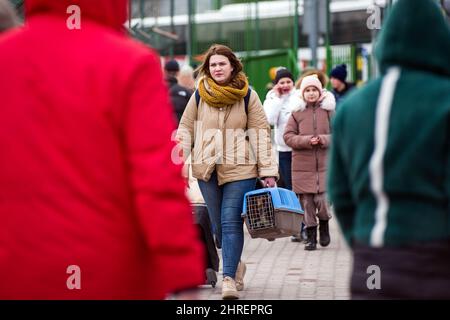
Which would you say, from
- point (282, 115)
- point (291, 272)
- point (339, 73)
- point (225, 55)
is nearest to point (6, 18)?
point (225, 55)

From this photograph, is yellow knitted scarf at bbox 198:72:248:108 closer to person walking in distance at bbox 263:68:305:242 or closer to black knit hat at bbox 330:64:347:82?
person walking in distance at bbox 263:68:305:242

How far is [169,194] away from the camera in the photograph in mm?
3766

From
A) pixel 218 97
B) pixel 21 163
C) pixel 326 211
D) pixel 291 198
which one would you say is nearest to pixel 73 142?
pixel 21 163

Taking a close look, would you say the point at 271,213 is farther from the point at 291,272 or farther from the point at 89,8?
the point at 89,8

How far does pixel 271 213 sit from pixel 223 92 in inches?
43.6

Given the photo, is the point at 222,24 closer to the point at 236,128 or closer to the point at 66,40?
the point at 236,128

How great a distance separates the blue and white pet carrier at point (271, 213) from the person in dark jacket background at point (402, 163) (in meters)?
4.98

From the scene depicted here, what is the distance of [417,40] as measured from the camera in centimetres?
446

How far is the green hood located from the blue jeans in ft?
16.3

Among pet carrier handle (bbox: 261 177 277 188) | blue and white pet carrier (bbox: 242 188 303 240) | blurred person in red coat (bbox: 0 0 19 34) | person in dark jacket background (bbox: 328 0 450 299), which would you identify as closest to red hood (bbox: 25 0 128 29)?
person in dark jacket background (bbox: 328 0 450 299)

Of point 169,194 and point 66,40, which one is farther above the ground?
point 66,40

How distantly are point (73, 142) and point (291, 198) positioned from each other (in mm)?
6569

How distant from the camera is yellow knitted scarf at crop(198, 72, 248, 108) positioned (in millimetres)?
9422

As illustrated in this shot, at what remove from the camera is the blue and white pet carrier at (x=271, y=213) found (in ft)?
31.4
